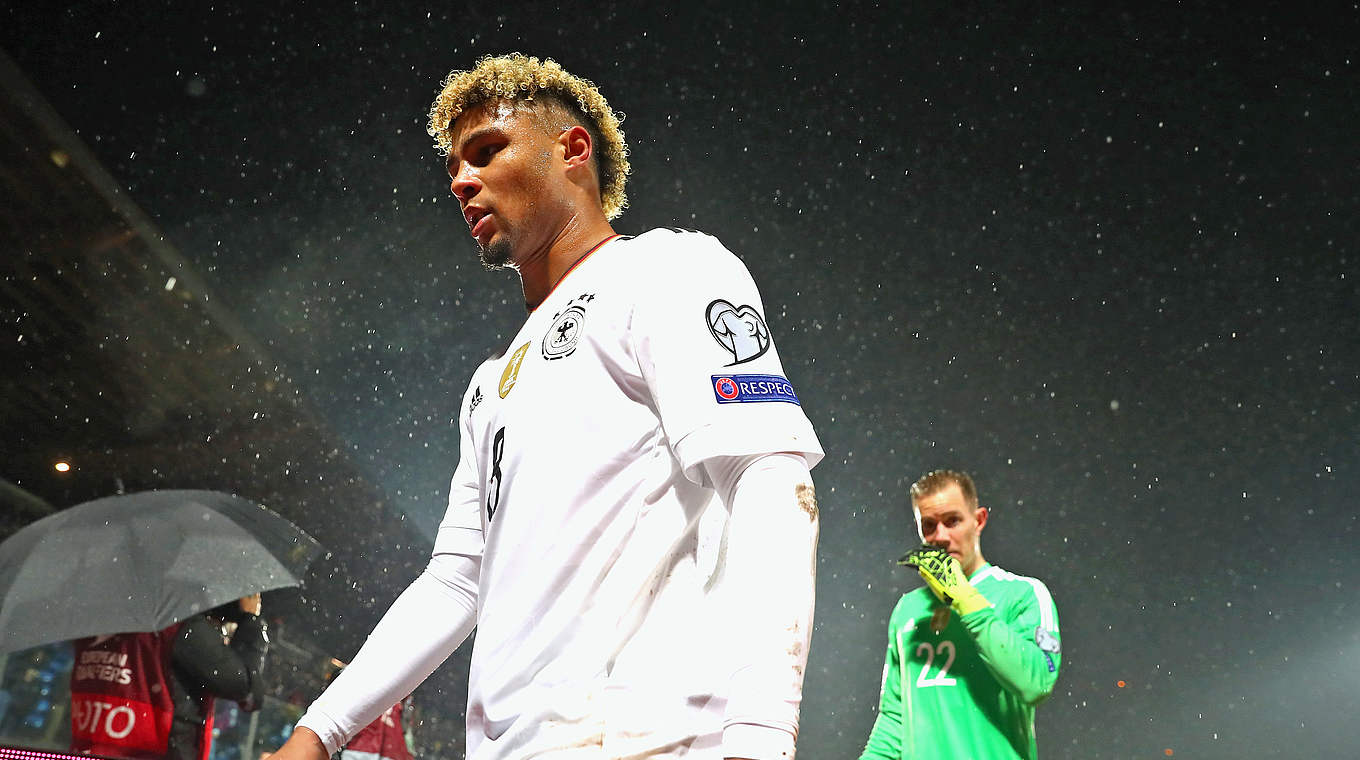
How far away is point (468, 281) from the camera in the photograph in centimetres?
1070

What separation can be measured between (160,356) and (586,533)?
9165mm

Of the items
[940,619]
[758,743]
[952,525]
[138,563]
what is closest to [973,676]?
[940,619]

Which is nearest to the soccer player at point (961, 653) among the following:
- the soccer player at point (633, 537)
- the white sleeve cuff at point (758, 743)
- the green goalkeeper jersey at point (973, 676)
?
the green goalkeeper jersey at point (973, 676)

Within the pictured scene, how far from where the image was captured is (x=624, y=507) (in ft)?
4.00

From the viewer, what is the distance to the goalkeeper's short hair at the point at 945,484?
4.42 metres

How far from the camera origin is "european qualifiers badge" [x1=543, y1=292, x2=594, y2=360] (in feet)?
4.42

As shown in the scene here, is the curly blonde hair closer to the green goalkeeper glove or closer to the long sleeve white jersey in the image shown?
the long sleeve white jersey

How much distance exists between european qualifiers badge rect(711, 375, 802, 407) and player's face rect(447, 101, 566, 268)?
0.65m

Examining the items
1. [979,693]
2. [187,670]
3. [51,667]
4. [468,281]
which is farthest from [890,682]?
[468,281]

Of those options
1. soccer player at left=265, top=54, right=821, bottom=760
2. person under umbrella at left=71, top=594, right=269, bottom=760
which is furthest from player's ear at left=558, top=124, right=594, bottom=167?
person under umbrella at left=71, top=594, right=269, bottom=760

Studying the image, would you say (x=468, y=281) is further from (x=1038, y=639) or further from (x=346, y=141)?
(x=1038, y=639)

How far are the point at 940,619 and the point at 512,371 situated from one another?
10.0ft

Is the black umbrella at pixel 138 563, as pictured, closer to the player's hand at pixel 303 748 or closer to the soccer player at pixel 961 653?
the soccer player at pixel 961 653

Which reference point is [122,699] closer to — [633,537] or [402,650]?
[402,650]
